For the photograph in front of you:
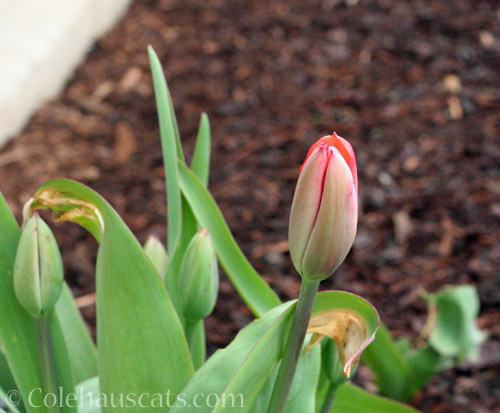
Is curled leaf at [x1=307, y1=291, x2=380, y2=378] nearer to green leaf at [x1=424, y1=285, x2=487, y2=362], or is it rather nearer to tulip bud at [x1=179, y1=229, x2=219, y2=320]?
tulip bud at [x1=179, y1=229, x2=219, y2=320]

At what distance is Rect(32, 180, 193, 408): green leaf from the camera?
535mm

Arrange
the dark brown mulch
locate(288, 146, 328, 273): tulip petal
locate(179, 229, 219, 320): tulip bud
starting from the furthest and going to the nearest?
1. the dark brown mulch
2. locate(179, 229, 219, 320): tulip bud
3. locate(288, 146, 328, 273): tulip petal

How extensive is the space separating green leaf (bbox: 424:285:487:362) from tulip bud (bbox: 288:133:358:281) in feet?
2.30

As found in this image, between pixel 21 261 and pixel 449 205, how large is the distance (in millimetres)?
1199

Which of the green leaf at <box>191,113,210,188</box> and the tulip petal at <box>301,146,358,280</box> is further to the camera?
the green leaf at <box>191,113,210,188</box>

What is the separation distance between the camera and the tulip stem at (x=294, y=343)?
454 mm

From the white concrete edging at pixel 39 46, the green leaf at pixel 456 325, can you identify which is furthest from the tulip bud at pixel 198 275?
the white concrete edging at pixel 39 46

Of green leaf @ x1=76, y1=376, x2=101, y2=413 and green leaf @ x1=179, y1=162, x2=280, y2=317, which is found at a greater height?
green leaf @ x1=179, y1=162, x2=280, y2=317

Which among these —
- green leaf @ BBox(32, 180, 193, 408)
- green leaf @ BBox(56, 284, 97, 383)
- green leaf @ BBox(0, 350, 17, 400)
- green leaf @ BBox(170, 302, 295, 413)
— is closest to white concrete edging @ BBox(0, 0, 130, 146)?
green leaf @ BBox(56, 284, 97, 383)

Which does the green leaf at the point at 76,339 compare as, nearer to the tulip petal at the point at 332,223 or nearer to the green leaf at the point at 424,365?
the tulip petal at the point at 332,223

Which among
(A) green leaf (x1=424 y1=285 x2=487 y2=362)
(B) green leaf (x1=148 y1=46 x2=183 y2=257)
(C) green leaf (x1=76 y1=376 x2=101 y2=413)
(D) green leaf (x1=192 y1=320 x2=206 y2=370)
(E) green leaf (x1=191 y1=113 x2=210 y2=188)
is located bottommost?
(A) green leaf (x1=424 y1=285 x2=487 y2=362)

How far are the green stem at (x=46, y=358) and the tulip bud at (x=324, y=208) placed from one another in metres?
0.25

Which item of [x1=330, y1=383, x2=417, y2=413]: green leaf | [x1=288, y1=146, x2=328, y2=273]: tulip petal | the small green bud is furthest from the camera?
[x1=330, y1=383, x2=417, y2=413]: green leaf

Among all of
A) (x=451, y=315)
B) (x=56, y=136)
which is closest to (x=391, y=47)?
(x=56, y=136)
